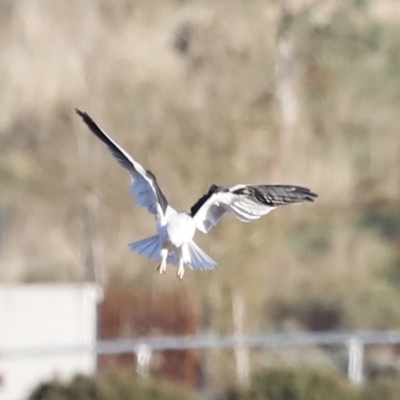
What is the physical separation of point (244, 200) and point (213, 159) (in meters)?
11.2

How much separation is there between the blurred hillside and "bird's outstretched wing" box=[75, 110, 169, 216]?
392 inches

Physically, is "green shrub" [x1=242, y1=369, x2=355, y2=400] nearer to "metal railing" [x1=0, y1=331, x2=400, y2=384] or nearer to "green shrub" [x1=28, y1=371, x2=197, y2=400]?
"metal railing" [x1=0, y1=331, x2=400, y2=384]

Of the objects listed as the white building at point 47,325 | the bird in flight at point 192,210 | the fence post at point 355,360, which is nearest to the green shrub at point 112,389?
the fence post at point 355,360

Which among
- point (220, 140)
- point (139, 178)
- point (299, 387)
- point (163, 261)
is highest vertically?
point (220, 140)

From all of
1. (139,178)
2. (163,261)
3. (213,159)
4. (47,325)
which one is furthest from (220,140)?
(163,261)

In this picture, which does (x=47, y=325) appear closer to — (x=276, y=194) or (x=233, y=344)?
(x=233, y=344)

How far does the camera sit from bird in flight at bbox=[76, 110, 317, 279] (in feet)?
22.2

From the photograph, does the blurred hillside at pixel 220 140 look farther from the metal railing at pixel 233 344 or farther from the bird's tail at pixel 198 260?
the bird's tail at pixel 198 260

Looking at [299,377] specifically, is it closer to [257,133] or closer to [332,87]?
[257,133]

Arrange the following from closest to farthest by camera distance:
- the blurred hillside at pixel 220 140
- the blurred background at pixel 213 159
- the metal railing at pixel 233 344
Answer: the metal railing at pixel 233 344 < the blurred background at pixel 213 159 < the blurred hillside at pixel 220 140

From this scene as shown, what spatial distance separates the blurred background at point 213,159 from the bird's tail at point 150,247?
23.2 feet

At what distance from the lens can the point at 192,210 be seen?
7.08 m

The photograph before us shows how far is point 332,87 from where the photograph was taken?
2805cm

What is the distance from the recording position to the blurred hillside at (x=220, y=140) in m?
19.4
